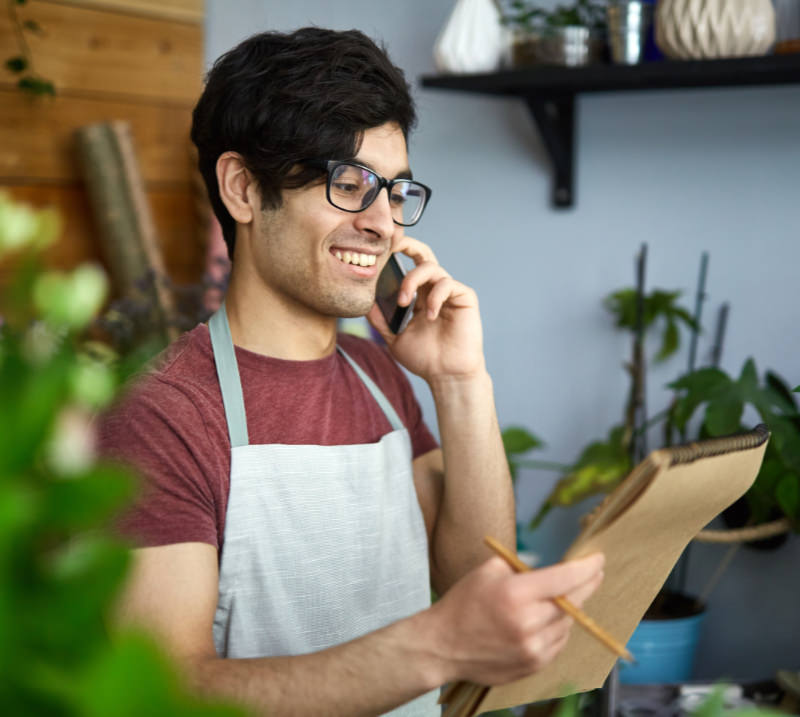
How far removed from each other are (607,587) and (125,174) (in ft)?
6.04

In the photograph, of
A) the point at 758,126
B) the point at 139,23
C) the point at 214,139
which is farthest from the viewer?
the point at 139,23

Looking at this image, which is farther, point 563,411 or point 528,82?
point 563,411

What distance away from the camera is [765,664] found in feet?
6.61

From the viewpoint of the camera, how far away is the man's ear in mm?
1303

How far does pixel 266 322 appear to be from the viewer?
128 cm

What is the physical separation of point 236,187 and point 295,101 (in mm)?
146

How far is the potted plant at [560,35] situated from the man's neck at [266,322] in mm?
949

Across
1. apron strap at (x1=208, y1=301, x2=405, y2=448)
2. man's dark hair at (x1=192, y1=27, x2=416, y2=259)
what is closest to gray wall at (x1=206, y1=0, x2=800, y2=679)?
man's dark hair at (x1=192, y1=27, x2=416, y2=259)

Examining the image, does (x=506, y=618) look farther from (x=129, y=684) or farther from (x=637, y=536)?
(x=129, y=684)

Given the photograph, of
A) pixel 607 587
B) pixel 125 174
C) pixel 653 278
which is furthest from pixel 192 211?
pixel 607 587

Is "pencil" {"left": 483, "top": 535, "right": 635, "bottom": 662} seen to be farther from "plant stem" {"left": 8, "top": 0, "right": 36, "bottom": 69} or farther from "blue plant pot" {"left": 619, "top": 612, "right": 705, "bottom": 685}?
"plant stem" {"left": 8, "top": 0, "right": 36, "bottom": 69}

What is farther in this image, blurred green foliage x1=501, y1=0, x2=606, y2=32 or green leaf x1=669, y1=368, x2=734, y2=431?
blurred green foliage x1=501, y1=0, x2=606, y2=32

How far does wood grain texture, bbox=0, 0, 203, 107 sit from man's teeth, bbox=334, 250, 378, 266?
134cm

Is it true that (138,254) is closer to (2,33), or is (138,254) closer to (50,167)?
(50,167)
